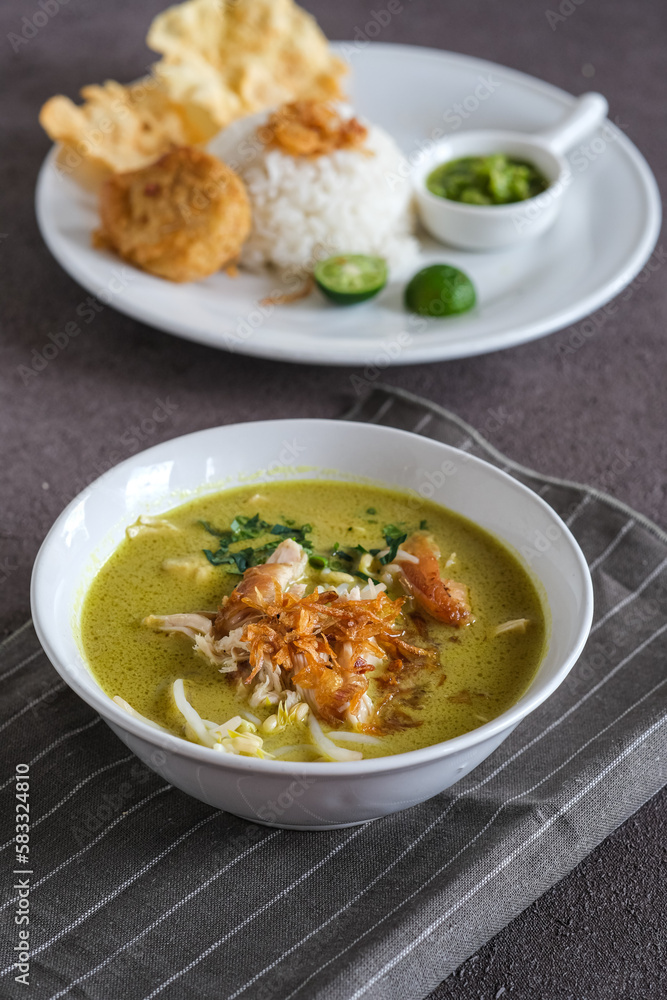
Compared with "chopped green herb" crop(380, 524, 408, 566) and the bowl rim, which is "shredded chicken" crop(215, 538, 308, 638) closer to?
"chopped green herb" crop(380, 524, 408, 566)

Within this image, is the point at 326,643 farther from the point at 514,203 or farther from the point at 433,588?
the point at 514,203

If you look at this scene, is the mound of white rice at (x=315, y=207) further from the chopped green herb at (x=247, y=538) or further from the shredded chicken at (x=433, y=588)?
the shredded chicken at (x=433, y=588)

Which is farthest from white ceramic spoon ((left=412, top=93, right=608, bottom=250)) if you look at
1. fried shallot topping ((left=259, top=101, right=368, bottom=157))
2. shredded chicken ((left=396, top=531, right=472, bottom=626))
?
shredded chicken ((left=396, top=531, right=472, bottom=626))

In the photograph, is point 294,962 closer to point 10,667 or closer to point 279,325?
point 10,667

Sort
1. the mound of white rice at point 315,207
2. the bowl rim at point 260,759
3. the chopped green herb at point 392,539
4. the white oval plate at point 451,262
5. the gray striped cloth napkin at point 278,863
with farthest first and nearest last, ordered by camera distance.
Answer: the mound of white rice at point 315,207 → the white oval plate at point 451,262 → the chopped green herb at point 392,539 → the gray striped cloth napkin at point 278,863 → the bowl rim at point 260,759

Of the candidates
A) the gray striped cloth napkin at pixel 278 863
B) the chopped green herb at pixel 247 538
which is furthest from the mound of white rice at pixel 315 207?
the gray striped cloth napkin at pixel 278 863

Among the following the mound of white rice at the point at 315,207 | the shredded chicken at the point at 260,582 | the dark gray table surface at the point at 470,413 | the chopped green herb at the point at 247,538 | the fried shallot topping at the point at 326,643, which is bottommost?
the dark gray table surface at the point at 470,413

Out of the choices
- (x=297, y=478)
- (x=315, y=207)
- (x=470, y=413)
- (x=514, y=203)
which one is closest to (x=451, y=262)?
(x=514, y=203)
